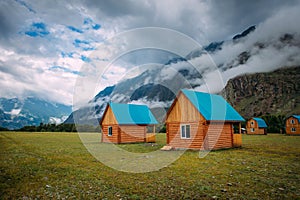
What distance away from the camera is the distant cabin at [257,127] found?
210ft

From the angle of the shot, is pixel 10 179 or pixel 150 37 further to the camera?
pixel 150 37

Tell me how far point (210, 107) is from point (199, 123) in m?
3.14

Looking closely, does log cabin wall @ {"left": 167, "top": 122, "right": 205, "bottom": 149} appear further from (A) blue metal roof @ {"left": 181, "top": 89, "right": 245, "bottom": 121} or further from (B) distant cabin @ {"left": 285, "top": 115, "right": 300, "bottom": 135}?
(B) distant cabin @ {"left": 285, "top": 115, "right": 300, "bottom": 135}

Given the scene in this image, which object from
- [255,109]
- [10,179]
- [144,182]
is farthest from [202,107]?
[255,109]

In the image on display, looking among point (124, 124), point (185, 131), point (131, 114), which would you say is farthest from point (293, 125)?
point (124, 124)

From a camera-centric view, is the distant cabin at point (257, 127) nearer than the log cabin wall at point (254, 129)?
Yes

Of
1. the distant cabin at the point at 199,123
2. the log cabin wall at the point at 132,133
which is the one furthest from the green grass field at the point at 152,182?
the log cabin wall at the point at 132,133

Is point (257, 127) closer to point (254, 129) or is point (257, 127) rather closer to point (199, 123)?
point (254, 129)

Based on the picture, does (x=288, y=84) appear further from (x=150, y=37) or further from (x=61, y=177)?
(x=61, y=177)

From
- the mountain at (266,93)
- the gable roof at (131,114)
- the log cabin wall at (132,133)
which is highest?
the mountain at (266,93)

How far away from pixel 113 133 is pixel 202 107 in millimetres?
15440

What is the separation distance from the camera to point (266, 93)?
152500mm

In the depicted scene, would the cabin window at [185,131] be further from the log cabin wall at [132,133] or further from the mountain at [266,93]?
the mountain at [266,93]

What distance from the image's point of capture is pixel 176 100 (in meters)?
23.8
